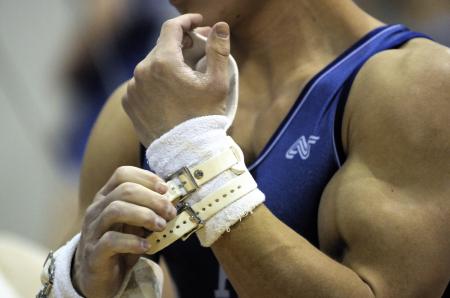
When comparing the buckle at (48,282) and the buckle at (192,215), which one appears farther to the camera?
the buckle at (48,282)

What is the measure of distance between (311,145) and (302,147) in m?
0.02

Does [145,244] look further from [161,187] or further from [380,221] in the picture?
[380,221]

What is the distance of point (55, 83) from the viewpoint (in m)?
3.56

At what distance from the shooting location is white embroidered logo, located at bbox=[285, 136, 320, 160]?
152cm

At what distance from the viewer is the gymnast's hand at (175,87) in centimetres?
135

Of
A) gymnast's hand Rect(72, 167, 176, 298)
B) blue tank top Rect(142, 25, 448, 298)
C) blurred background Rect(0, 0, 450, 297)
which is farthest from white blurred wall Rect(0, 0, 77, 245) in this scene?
gymnast's hand Rect(72, 167, 176, 298)

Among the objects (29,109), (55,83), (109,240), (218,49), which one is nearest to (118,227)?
(109,240)

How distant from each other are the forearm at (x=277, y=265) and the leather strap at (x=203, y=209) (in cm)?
4

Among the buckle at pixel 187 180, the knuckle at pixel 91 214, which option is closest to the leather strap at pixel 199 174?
the buckle at pixel 187 180

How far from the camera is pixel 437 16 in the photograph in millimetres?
2938

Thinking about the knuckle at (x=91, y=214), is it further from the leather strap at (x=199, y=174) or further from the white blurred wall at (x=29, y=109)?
the white blurred wall at (x=29, y=109)

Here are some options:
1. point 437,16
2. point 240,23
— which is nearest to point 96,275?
point 240,23

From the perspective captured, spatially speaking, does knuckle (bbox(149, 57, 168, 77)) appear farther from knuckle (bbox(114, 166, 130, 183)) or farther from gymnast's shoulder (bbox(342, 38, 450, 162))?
gymnast's shoulder (bbox(342, 38, 450, 162))

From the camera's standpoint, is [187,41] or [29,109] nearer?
[187,41]
